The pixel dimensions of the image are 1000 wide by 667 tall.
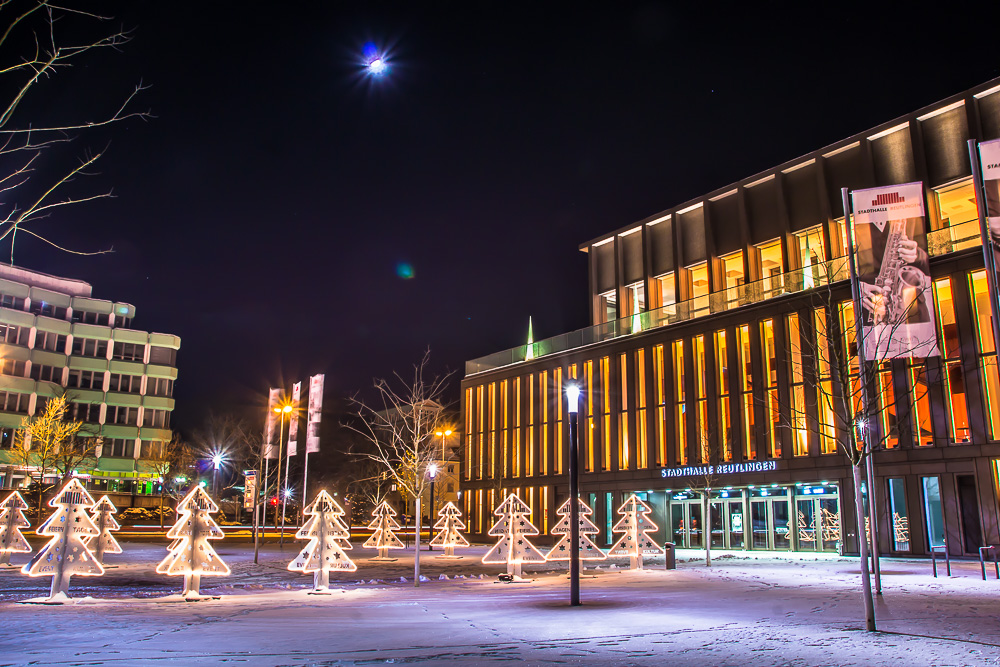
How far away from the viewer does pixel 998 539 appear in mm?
25625

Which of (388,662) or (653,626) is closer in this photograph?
(388,662)

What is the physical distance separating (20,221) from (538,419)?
137ft

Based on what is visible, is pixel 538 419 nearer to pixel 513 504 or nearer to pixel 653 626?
pixel 513 504

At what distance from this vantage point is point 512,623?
10.9 m

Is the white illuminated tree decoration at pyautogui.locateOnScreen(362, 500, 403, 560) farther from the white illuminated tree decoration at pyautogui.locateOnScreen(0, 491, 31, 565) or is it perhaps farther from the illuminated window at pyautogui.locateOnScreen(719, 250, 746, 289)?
the illuminated window at pyautogui.locateOnScreen(719, 250, 746, 289)

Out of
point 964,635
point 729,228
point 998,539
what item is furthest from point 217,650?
point 729,228

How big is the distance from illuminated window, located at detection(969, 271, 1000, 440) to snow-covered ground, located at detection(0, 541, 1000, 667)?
10.3 m

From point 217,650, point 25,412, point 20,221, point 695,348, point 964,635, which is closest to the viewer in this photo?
point 20,221

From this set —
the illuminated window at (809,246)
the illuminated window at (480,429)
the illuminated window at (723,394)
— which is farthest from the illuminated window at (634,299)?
the illuminated window at (480,429)

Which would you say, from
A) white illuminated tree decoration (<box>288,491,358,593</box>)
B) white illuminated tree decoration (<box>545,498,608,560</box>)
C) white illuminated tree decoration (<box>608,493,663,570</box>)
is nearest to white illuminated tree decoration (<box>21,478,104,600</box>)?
white illuminated tree decoration (<box>288,491,358,593</box>)

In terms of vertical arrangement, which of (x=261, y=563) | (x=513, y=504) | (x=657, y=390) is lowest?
(x=261, y=563)

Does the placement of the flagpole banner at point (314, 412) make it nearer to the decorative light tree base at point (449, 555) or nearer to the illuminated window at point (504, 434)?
the decorative light tree base at point (449, 555)

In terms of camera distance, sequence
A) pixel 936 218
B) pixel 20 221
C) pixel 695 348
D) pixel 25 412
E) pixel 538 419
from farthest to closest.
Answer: pixel 25 412 < pixel 538 419 < pixel 695 348 < pixel 936 218 < pixel 20 221

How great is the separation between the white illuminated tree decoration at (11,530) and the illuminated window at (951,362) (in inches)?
1279
